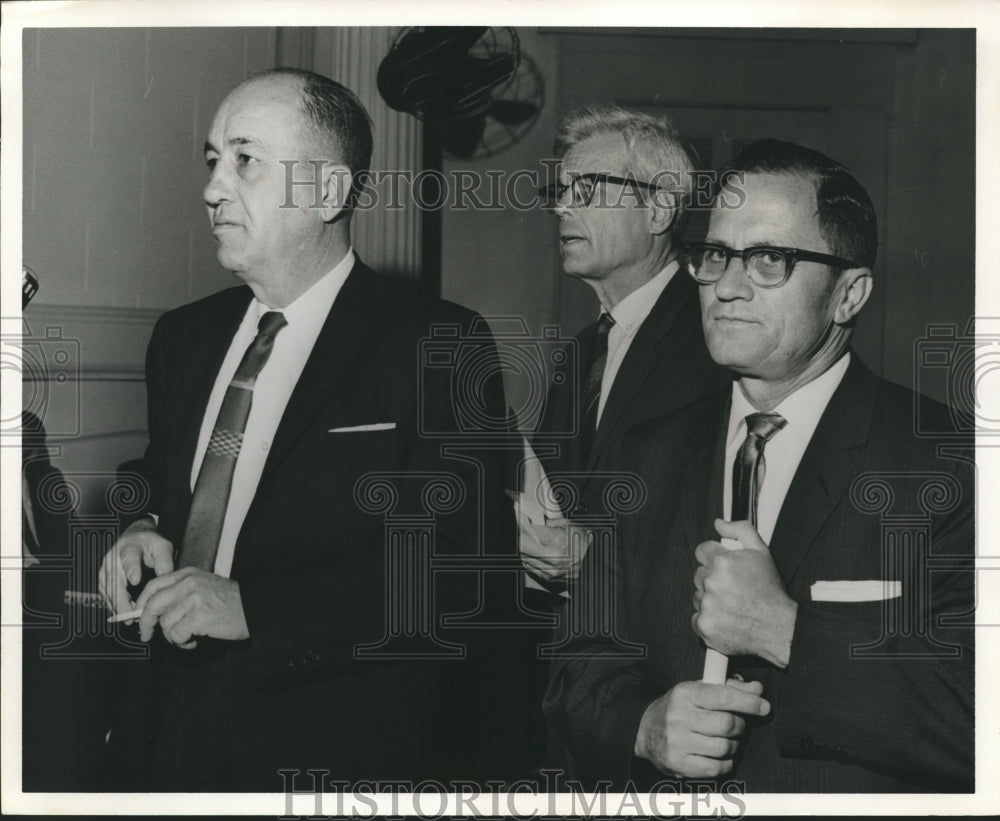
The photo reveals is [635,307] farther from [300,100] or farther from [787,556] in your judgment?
[300,100]

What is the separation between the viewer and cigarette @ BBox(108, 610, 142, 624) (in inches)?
127

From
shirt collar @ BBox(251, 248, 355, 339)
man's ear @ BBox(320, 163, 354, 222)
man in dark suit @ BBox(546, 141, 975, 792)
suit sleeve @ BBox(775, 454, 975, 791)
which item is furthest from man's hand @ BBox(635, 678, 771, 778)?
man's ear @ BBox(320, 163, 354, 222)

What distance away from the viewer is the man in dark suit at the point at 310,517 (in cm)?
313

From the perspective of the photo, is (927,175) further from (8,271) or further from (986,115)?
(8,271)

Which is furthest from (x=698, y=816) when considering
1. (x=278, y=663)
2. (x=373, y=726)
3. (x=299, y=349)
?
(x=299, y=349)

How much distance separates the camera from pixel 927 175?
127 inches

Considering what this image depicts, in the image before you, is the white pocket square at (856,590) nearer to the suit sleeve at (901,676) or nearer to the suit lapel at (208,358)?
the suit sleeve at (901,676)

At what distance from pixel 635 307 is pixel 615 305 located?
0.18 feet

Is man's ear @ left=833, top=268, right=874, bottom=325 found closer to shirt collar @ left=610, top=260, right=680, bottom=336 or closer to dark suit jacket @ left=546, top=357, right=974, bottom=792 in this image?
dark suit jacket @ left=546, top=357, right=974, bottom=792

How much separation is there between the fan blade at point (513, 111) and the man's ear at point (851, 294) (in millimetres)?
939

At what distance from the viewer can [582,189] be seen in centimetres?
318

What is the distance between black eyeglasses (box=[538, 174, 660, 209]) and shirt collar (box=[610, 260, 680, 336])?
235mm

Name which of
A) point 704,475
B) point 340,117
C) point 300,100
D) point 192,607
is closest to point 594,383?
point 704,475

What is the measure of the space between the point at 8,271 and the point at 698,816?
241 cm
